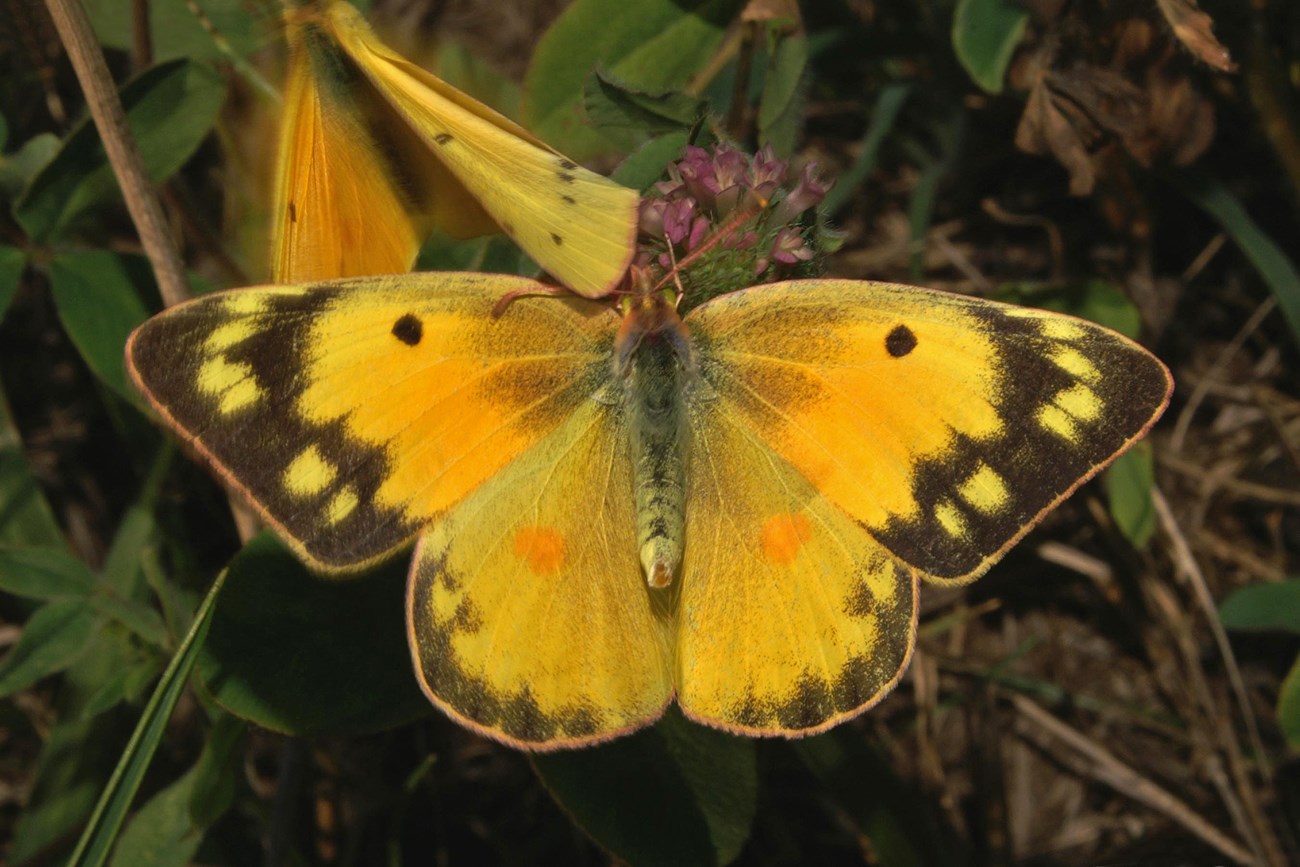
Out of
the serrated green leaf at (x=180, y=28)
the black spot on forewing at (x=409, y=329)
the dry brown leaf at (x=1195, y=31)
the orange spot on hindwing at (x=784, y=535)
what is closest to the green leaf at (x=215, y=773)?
the black spot on forewing at (x=409, y=329)

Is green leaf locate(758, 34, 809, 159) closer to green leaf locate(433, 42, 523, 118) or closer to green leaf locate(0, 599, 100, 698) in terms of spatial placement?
green leaf locate(433, 42, 523, 118)

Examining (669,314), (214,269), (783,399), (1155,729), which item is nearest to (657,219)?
(669,314)

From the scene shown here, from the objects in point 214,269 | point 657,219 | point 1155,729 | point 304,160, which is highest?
point 304,160

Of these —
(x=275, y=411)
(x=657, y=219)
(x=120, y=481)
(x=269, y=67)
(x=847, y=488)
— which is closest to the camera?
(x=275, y=411)

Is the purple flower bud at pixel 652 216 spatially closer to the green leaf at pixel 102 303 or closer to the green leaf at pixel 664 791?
the green leaf at pixel 664 791

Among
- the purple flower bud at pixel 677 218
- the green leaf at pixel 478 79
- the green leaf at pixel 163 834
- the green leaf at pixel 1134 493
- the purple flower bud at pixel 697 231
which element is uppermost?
the purple flower bud at pixel 677 218

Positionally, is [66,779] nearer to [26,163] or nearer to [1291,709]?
[26,163]

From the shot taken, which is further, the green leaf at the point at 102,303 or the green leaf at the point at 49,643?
the green leaf at the point at 102,303

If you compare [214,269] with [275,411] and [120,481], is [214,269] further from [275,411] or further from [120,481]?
[275,411]
